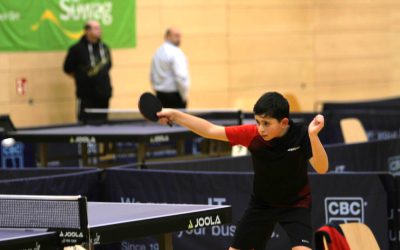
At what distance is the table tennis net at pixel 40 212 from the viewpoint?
4930 mm

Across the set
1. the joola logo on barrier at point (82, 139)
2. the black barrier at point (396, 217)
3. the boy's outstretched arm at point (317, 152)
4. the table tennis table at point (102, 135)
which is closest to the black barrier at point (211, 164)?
the table tennis table at point (102, 135)

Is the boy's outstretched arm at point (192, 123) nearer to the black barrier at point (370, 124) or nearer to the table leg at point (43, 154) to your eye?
the table leg at point (43, 154)

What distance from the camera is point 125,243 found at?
25.8 ft

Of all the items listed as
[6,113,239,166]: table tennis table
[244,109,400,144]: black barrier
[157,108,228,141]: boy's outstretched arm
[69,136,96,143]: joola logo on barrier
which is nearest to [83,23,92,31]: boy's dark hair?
[244,109,400,144]: black barrier

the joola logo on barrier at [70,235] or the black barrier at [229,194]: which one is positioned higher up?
the joola logo on barrier at [70,235]

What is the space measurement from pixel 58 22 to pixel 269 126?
945 centimetres

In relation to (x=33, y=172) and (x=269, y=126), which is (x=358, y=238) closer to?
(x=269, y=126)

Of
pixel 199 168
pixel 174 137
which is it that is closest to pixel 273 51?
pixel 174 137

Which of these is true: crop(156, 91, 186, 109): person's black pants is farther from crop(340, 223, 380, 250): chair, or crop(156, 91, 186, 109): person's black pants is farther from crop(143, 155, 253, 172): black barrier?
crop(340, 223, 380, 250): chair

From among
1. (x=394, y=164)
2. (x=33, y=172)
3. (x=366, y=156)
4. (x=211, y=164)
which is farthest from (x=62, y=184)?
(x=394, y=164)

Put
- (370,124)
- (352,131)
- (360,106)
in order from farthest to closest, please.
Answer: (360,106) < (370,124) < (352,131)

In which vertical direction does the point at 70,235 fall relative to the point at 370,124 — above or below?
above

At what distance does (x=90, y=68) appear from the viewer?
1430 cm

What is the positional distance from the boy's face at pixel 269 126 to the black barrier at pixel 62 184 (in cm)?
228
